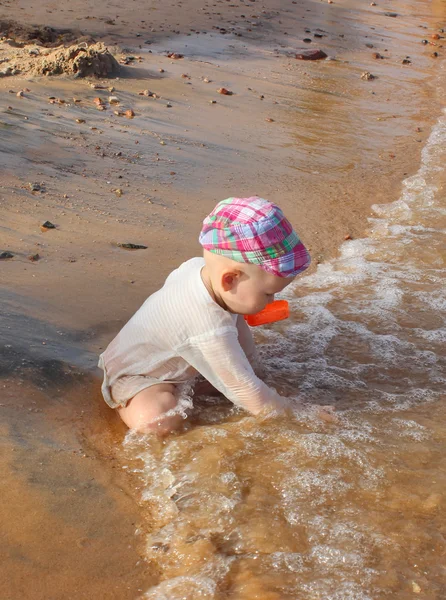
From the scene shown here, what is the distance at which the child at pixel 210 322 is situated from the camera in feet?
8.89

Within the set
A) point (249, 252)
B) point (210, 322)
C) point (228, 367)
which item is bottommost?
point (228, 367)

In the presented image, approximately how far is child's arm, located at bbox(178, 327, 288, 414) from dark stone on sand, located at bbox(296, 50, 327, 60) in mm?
7881

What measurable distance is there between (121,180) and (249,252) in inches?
100

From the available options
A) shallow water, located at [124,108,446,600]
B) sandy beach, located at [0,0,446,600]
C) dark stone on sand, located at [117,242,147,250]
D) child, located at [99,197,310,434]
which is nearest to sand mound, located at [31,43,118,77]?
sandy beach, located at [0,0,446,600]

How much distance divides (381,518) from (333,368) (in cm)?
112

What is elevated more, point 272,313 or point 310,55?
point 310,55

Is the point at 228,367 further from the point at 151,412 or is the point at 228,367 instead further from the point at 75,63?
the point at 75,63

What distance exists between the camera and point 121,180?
16.5ft

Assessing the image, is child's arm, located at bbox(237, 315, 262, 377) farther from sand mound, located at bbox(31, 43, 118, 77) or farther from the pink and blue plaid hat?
sand mound, located at bbox(31, 43, 118, 77)

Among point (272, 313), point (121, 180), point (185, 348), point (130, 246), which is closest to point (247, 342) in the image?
point (272, 313)

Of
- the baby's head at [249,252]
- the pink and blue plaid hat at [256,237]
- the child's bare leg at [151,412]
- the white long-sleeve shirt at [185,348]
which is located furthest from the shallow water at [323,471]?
the pink and blue plaid hat at [256,237]

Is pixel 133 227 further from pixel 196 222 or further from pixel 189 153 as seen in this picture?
pixel 189 153

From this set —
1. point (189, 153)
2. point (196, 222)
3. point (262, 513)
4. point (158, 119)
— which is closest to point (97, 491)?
point (262, 513)

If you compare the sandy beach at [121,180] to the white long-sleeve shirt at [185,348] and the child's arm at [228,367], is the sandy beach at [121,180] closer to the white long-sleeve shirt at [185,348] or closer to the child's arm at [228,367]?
the white long-sleeve shirt at [185,348]
